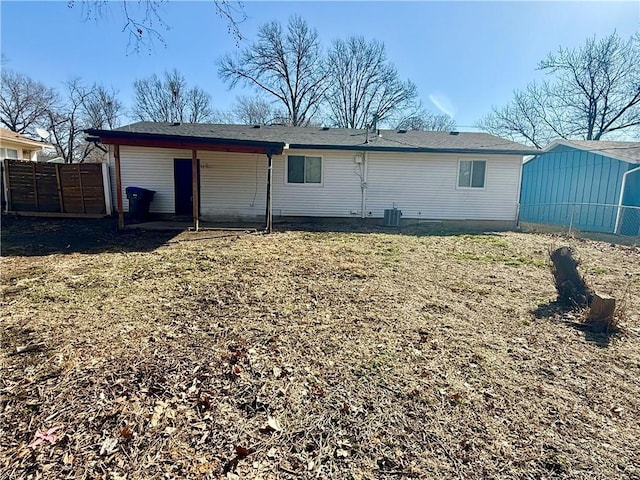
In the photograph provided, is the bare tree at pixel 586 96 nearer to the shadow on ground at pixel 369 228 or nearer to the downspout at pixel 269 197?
the shadow on ground at pixel 369 228

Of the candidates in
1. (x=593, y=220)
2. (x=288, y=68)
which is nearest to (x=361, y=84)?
(x=288, y=68)

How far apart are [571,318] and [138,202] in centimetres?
1140

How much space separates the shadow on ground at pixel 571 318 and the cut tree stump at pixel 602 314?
0.16ft

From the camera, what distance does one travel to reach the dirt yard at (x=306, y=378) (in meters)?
1.89

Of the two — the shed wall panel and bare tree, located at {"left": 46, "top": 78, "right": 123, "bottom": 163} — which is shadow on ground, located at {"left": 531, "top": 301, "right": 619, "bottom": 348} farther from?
bare tree, located at {"left": 46, "top": 78, "right": 123, "bottom": 163}

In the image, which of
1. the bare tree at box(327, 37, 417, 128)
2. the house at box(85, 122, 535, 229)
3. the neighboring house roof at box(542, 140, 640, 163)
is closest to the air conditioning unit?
the house at box(85, 122, 535, 229)

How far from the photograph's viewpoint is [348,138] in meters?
12.7

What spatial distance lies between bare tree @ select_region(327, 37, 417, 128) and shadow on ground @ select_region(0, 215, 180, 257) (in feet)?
80.7

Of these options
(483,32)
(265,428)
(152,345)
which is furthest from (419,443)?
(483,32)

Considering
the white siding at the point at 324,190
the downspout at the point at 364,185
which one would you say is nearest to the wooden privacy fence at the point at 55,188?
the white siding at the point at 324,190

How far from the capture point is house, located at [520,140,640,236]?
473 inches

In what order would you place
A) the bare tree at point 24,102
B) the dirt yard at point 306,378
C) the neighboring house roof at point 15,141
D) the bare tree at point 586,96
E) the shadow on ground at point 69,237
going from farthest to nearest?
1. the bare tree at point 24,102
2. the bare tree at point 586,96
3. the neighboring house roof at point 15,141
4. the shadow on ground at point 69,237
5. the dirt yard at point 306,378

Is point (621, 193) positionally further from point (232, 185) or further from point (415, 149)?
point (232, 185)

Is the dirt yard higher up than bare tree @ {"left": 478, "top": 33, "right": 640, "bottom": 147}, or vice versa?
bare tree @ {"left": 478, "top": 33, "right": 640, "bottom": 147}
